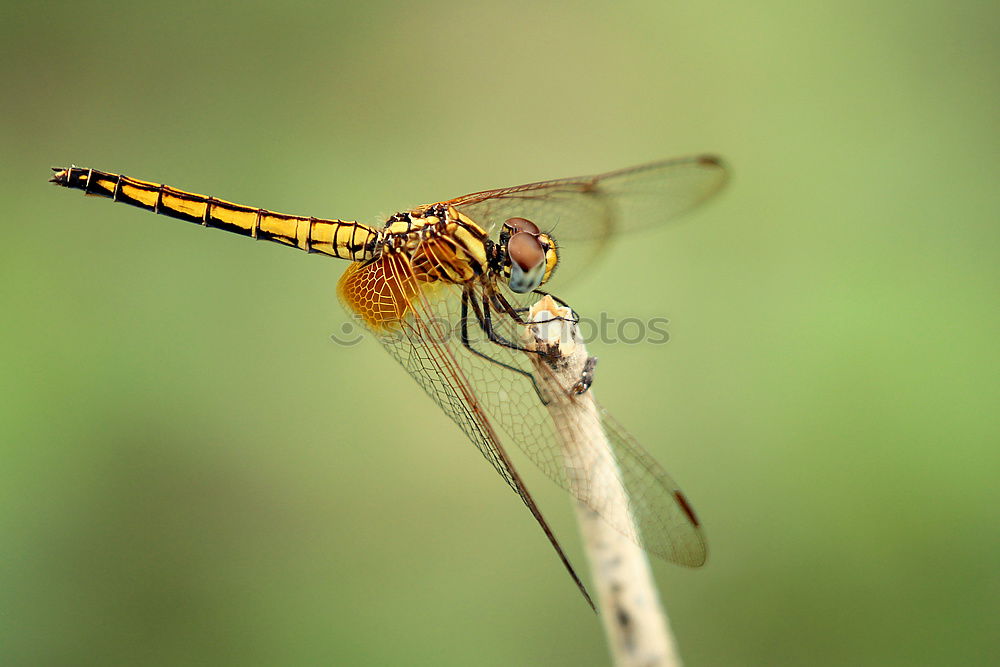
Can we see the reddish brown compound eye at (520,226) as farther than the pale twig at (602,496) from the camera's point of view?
Yes

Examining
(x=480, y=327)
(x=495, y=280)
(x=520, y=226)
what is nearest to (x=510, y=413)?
(x=480, y=327)

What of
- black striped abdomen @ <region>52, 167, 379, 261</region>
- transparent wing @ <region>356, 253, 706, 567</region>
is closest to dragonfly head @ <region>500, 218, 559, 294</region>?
transparent wing @ <region>356, 253, 706, 567</region>

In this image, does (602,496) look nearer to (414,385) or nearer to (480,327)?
(480,327)

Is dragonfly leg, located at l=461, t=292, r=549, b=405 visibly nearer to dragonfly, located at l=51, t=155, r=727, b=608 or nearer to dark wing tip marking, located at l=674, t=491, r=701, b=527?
dragonfly, located at l=51, t=155, r=727, b=608

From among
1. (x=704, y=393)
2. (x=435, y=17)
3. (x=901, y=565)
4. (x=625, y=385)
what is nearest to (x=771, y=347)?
(x=704, y=393)

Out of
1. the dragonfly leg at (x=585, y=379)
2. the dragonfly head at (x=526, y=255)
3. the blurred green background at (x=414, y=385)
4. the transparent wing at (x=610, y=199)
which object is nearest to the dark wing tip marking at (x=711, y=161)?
the transparent wing at (x=610, y=199)
